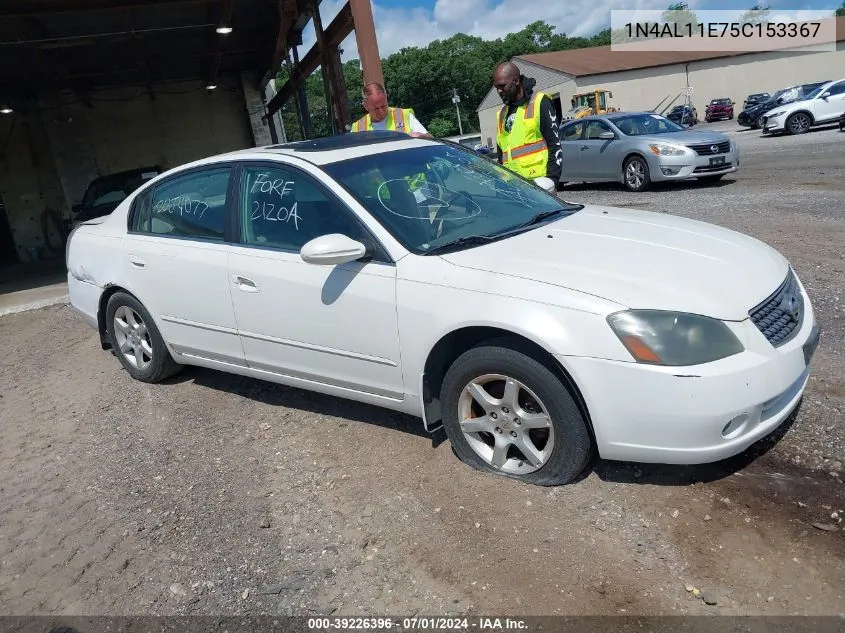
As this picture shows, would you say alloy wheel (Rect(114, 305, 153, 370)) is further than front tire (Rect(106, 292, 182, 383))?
Yes

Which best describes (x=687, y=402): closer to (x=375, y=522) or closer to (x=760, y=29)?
(x=375, y=522)

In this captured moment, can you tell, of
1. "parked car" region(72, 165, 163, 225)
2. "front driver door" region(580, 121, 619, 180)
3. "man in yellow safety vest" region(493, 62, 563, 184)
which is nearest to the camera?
"man in yellow safety vest" region(493, 62, 563, 184)

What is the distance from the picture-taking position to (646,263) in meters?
3.05

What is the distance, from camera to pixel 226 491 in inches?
139

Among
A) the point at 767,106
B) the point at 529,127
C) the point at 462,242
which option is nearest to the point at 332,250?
the point at 462,242

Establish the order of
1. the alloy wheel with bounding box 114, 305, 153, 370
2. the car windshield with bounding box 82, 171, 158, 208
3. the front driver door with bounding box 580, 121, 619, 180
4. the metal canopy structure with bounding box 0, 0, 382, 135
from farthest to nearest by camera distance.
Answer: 1. the car windshield with bounding box 82, 171, 158, 208
2. the front driver door with bounding box 580, 121, 619, 180
3. the metal canopy structure with bounding box 0, 0, 382, 135
4. the alloy wheel with bounding box 114, 305, 153, 370

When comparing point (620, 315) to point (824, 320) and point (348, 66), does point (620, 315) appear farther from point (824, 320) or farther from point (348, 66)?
point (348, 66)

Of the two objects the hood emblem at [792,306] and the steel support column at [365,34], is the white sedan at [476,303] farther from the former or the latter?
the steel support column at [365,34]

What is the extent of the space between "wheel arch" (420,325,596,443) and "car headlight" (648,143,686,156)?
997 cm

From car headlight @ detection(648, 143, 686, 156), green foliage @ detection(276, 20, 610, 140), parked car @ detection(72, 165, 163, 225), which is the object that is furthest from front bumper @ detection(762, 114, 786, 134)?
green foliage @ detection(276, 20, 610, 140)

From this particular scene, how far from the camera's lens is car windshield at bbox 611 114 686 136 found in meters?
12.8

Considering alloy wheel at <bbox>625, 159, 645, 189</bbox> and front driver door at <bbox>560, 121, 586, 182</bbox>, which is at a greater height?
front driver door at <bbox>560, 121, 586, 182</bbox>

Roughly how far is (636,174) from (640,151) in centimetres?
43

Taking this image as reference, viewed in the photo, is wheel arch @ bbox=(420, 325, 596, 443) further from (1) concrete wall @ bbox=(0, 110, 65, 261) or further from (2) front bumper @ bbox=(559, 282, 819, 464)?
(1) concrete wall @ bbox=(0, 110, 65, 261)
